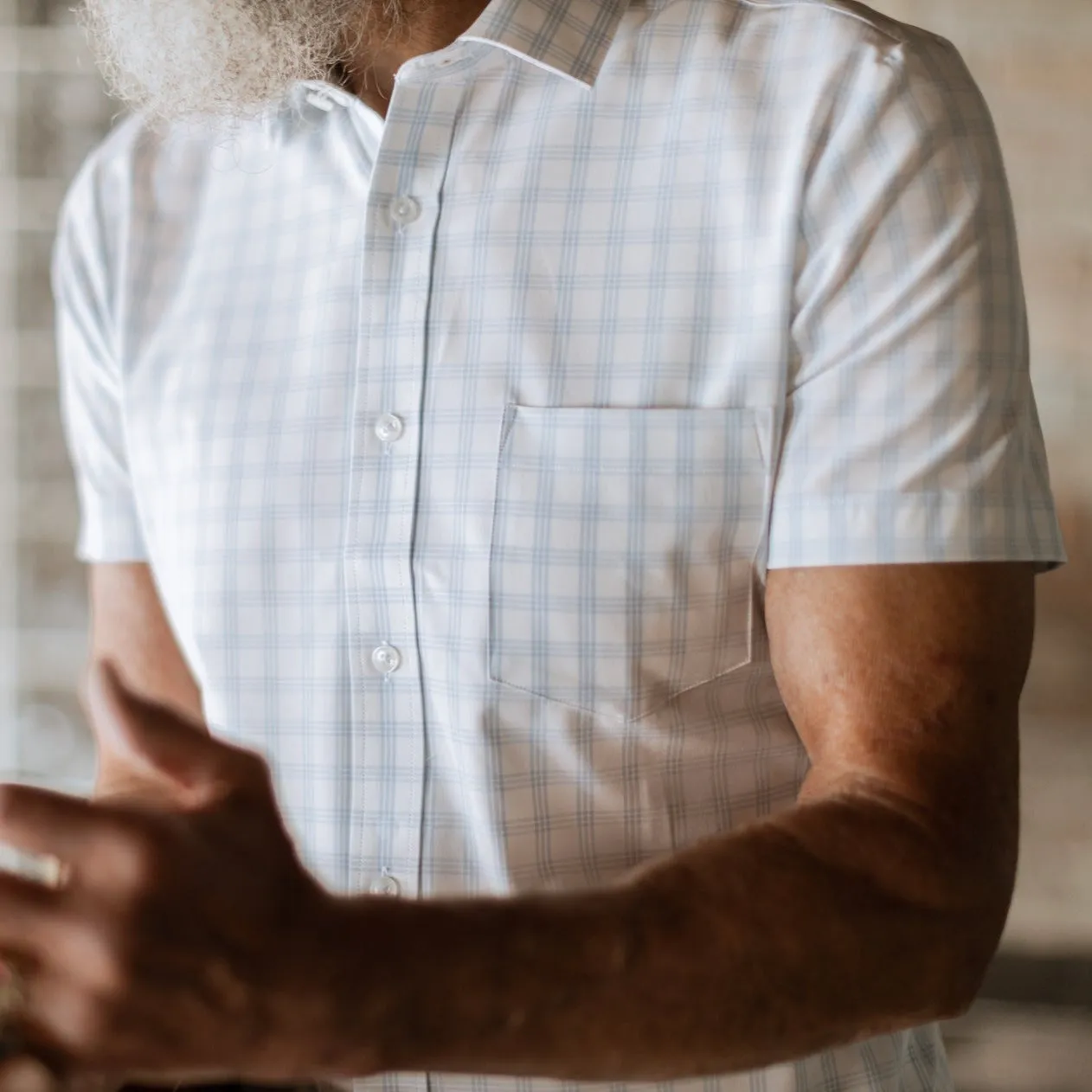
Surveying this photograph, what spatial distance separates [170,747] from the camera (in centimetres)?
49

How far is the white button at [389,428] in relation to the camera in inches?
35.9

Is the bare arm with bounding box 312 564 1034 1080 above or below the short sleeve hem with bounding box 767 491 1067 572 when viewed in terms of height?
below

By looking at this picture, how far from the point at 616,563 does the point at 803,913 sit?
11.4 inches

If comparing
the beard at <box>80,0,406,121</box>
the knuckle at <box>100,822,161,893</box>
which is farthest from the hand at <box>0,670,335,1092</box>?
the beard at <box>80,0,406,121</box>

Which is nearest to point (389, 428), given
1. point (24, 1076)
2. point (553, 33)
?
point (553, 33)

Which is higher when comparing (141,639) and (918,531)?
(918,531)

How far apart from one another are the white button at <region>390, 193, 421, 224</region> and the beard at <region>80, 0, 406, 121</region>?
140 millimetres

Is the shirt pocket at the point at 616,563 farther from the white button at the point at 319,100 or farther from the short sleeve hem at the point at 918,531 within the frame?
the white button at the point at 319,100

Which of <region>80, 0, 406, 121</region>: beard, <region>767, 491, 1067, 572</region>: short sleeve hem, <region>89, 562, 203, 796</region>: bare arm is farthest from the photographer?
<region>89, 562, 203, 796</region>: bare arm

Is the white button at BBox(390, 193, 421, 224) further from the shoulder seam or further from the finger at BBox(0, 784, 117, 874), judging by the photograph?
the finger at BBox(0, 784, 117, 874)

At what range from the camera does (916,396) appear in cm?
76

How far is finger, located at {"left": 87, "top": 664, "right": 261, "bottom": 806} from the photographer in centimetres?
48

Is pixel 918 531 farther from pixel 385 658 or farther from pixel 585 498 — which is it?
pixel 385 658

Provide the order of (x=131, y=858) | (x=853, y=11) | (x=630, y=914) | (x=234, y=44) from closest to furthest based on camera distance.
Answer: (x=131, y=858)
(x=630, y=914)
(x=853, y=11)
(x=234, y=44)
